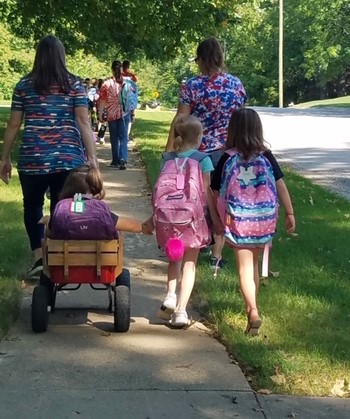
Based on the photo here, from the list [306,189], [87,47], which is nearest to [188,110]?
[306,189]

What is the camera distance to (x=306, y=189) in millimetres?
12680

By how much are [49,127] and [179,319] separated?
1.72 meters

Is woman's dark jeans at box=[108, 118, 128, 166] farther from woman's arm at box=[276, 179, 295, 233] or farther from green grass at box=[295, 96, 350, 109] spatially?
green grass at box=[295, 96, 350, 109]

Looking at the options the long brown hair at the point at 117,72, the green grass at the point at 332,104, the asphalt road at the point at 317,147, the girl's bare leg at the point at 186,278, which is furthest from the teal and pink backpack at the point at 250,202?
the green grass at the point at 332,104

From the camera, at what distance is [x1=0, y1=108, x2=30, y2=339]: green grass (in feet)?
19.9

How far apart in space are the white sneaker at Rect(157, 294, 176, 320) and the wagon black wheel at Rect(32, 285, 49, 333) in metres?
0.79

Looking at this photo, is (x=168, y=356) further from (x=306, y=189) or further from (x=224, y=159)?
(x=306, y=189)

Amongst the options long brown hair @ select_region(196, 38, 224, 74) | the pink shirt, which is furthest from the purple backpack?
the pink shirt

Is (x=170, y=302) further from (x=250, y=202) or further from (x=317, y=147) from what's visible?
(x=317, y=147)

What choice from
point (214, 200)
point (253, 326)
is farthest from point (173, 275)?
point (253, 326)

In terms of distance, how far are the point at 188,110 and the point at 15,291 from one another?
6.75 feet

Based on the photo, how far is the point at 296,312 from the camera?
6090mm

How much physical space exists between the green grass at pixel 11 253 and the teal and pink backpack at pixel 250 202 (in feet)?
5.24

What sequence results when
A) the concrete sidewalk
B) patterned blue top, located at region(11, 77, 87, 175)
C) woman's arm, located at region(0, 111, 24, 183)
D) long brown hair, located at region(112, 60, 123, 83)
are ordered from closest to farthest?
the concrete sidewalk < patterned blue top, located at region(11, 77, 87, 175) < woman's arm, located at region(0, 111, 24, 183) < long brown hair, located at region(112, 60, 123, 83)
